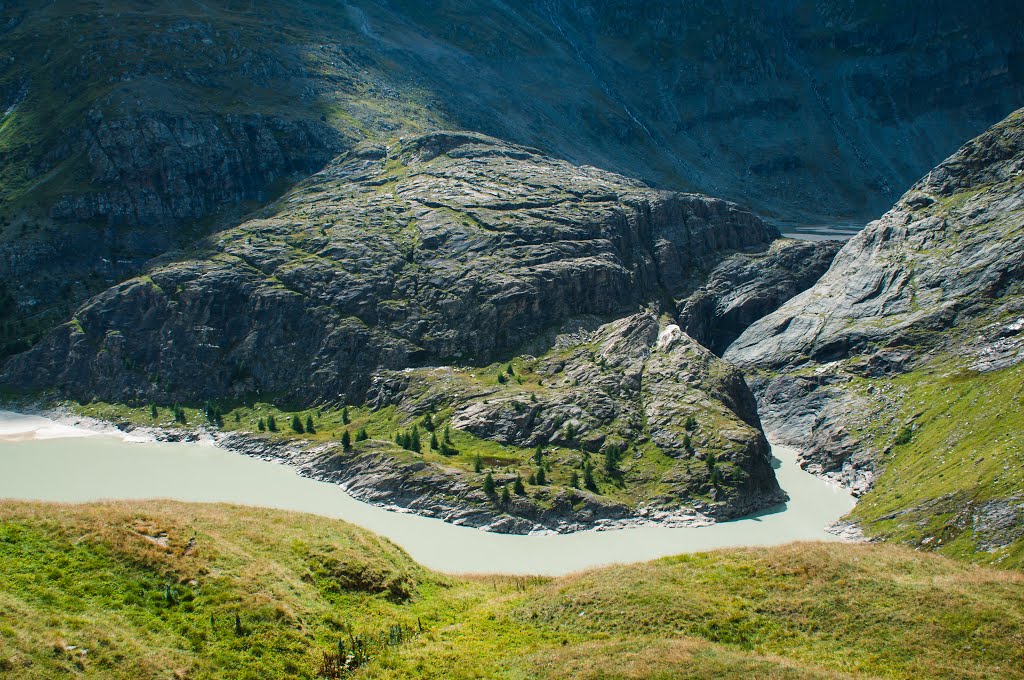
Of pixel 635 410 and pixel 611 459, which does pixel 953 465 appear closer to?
pixel 611 459

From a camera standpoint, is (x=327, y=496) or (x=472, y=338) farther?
(x=472, y=338)

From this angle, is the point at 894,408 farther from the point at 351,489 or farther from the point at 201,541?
the point at 201,541

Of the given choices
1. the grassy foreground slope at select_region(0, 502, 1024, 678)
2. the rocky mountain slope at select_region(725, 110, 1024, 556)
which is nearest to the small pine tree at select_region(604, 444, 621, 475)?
the rocky mountain slope at select_region(725, 110, 1024, 556)

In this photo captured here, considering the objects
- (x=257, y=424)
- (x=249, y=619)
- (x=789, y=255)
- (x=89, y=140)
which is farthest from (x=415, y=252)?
(x=249, y=619)

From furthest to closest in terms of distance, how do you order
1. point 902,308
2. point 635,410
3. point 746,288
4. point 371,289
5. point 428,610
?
point 746,288 → point 371,289 → point 902,308 → point 635,410 → point 428,610

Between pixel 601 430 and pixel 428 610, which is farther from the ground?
pixel 601 430

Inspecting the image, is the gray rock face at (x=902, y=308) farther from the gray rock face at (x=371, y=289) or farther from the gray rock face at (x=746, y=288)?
the gray rock face at (x=371, y=289)

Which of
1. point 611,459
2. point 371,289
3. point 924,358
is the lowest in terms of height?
point 611,459

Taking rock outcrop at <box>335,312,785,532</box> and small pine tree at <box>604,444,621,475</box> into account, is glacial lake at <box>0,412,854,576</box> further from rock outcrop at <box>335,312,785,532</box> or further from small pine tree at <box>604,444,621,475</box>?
small pine tree at <box>604,444,621,475</box>

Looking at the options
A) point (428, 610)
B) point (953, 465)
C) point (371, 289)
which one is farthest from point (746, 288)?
point (428, 610)
